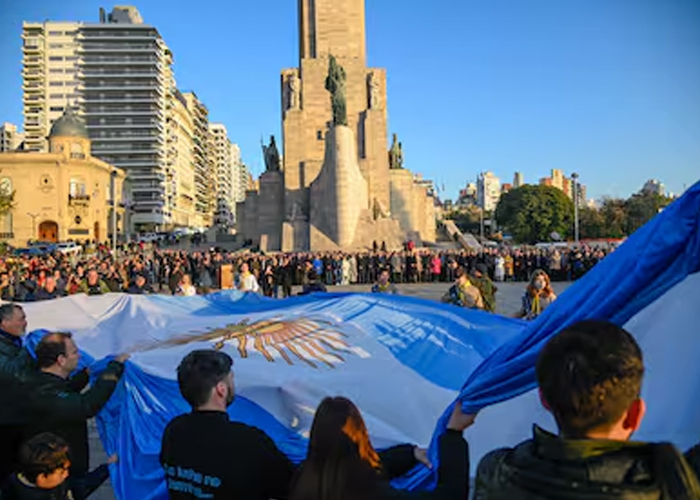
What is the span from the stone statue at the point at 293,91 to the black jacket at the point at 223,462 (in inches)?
1745

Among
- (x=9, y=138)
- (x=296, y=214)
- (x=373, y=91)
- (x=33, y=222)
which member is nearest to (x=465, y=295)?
(x=296, y=214)

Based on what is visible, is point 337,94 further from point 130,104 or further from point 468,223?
point 468,223

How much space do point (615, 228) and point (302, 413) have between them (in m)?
71.8

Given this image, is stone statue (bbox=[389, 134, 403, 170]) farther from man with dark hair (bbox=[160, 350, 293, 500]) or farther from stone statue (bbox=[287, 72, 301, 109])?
man with dark hair (bbox=[160, 350, 293, 500])

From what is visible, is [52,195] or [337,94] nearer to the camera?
[337,94]

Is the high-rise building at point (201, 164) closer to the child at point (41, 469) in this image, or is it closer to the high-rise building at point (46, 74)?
the high-rise building at point (46, 74)

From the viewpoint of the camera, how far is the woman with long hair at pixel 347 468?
6.40ft

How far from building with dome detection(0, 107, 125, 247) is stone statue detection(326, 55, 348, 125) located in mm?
29180

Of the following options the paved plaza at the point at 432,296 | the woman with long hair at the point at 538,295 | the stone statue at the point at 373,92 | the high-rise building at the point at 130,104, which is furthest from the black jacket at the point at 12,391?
the high-rise building at the point at 130,104

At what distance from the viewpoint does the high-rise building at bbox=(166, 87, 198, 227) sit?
292 ft

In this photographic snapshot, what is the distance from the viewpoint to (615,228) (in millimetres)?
68500

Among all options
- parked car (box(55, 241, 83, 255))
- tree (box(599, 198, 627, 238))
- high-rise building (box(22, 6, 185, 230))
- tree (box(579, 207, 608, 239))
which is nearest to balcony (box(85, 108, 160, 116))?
high-rise building (box(22, 6, 185, 230))

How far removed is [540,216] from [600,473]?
71.7 meters

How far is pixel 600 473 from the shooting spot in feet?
4.70
